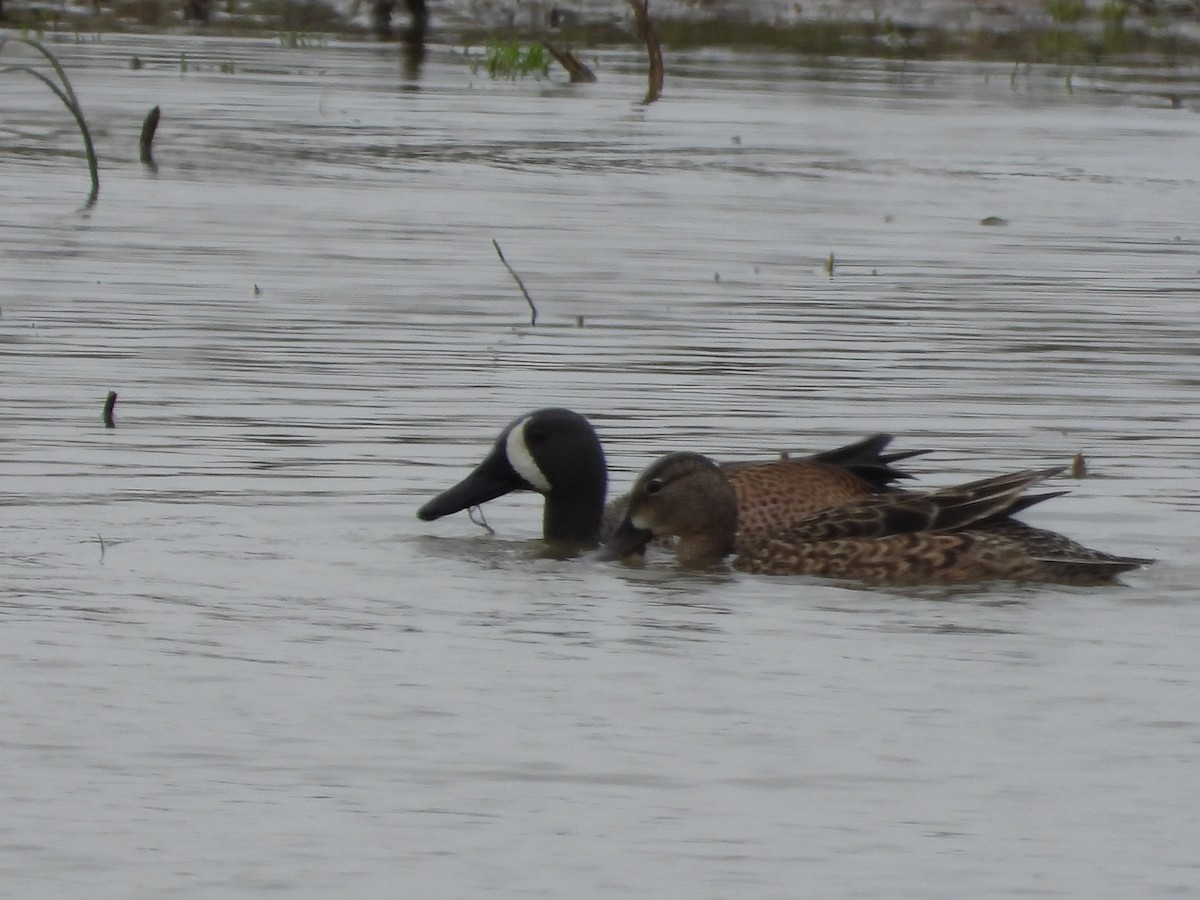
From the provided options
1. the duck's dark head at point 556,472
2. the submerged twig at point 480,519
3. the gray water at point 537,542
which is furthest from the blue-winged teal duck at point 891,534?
the submerged twig at point 480,519

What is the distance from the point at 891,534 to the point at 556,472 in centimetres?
127

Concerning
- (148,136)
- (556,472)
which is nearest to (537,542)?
(556,472)

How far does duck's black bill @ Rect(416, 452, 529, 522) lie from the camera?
363 inches

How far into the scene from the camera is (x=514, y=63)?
28.9 meters

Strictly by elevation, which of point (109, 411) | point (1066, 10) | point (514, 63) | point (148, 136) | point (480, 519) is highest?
point (1066, 10)

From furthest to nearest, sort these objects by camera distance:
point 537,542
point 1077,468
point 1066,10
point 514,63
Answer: point 1066,10
point 514,63
point 1077,468
point 537,542

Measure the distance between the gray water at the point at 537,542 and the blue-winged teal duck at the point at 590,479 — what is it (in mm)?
226

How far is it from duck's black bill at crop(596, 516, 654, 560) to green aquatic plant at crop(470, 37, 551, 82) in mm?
19065

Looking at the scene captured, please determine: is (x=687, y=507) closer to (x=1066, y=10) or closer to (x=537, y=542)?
(x=537, y=542)

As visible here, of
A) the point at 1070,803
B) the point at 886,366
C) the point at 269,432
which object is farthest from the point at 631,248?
the point at 1070,803

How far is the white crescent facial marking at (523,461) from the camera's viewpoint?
9.41m

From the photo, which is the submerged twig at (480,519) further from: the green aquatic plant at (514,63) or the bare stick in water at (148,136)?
the green aquatic plant at (514,63)

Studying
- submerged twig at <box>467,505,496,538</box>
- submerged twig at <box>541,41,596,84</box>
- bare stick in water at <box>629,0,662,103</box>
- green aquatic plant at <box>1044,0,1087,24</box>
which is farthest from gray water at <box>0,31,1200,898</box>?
green aquatic plant at <box>1044,0,1087,24</box>

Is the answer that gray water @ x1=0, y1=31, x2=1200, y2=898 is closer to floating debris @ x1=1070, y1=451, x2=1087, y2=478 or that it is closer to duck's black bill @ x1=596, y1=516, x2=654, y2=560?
floating debris @ x1=1070, y1=451, x2=1087, y2=478
